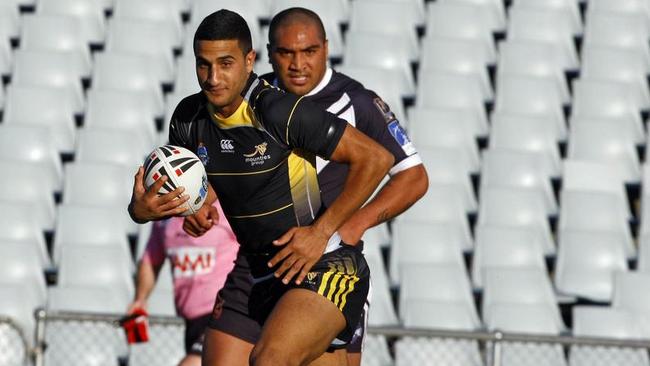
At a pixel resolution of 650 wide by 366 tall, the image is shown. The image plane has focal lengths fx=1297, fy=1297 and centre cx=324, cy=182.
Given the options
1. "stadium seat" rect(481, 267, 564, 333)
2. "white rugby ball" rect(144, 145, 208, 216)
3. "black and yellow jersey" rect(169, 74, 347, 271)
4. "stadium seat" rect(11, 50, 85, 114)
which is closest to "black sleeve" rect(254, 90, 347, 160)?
"black and yellow jersey" rect(169, 74, 347, 271)

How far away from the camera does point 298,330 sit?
4.64 metres

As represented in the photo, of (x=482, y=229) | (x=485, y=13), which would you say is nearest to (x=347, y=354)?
(x=482, y=229)

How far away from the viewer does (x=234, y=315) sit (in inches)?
203

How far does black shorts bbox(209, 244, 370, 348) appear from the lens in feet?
15.9

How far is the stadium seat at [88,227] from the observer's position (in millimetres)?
9336

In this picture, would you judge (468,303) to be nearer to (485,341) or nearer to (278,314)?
(485,341)

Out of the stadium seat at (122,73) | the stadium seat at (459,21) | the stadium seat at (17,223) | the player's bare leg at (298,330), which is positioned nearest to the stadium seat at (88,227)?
the stadium seat at (17,223)

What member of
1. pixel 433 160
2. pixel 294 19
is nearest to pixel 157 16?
pixel 433 160

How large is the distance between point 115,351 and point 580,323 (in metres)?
3.12

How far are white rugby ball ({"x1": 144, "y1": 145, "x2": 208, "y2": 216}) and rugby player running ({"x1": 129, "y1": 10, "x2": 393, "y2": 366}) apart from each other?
0.03 metres

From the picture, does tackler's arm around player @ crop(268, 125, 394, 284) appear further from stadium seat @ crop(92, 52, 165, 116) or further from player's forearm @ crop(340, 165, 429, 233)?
stadium seat @ crop(92, 52, 165, 116)

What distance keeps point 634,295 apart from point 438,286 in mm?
1350

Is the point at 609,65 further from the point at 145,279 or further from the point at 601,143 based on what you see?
the point at 145,279

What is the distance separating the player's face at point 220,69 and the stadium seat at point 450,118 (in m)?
5.39
